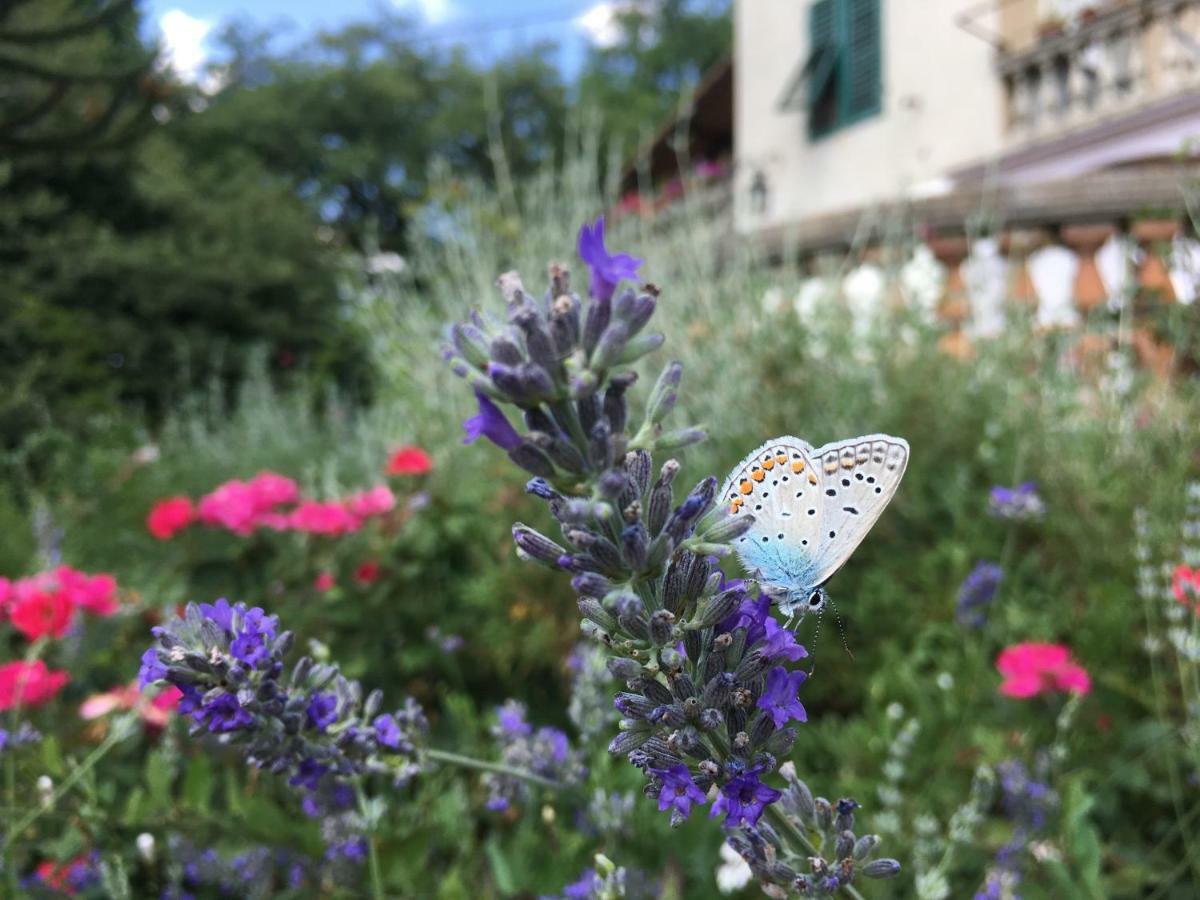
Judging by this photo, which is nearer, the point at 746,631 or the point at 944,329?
the point at 746,631

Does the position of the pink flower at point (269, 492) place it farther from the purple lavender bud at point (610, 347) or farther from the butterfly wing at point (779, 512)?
the purple lavender bud at point (610, 347)

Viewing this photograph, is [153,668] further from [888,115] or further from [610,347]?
[888,115]

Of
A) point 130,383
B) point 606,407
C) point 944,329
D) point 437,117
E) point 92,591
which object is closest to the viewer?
point 606,407

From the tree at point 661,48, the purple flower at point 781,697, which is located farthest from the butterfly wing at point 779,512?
the tree at point 661,48

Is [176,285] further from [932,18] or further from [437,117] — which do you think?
[437,117]

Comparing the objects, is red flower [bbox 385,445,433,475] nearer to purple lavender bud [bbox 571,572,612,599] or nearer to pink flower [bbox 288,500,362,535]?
pink flower [bbox 288,500,362,535]

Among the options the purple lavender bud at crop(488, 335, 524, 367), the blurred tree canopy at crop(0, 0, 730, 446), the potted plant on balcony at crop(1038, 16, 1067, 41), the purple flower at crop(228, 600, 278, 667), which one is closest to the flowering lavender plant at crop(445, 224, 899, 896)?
the purple lavender bud at crop(488, 335, 524, 367)

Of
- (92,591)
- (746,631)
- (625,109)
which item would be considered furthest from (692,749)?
(625,109)
